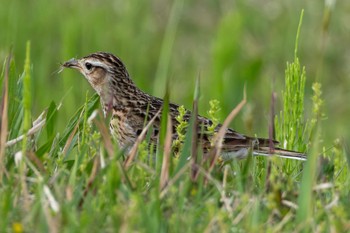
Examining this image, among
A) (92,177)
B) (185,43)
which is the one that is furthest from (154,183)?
(185,43)

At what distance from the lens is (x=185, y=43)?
1490 centimetres

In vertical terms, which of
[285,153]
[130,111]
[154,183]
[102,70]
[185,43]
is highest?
[185,43]

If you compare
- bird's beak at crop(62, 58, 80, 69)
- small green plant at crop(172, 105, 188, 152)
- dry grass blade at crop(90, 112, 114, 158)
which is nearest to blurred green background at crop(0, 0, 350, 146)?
bird's beak at crop(62, 58, 80, 69)

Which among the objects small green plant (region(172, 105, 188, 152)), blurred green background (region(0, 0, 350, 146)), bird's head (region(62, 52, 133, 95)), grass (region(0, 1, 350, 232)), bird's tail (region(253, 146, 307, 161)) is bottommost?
grass (region(0, 1, 350, 232))

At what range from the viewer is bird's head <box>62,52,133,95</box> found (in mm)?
8492

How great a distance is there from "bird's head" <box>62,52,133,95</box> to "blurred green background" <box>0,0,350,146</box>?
406 cm

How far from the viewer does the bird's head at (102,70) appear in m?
8.49

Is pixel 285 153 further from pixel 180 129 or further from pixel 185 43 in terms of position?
pixel 185 43

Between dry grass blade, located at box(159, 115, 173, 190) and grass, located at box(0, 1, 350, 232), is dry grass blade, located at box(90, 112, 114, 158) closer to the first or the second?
grass, located at box(0, 1, 350, 232)

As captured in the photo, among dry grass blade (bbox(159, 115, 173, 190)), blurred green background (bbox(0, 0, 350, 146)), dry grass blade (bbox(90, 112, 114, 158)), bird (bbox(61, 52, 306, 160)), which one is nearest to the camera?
dry grass blade (bbox(159, 115, 173, 190))

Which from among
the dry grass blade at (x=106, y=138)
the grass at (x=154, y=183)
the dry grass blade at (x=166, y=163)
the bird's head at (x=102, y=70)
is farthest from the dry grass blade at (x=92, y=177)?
the bird's head at (x=102, y=70)

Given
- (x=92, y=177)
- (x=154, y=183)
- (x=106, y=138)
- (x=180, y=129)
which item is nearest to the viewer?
(x=92, y=177)

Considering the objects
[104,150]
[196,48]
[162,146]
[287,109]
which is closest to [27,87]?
[104,150]

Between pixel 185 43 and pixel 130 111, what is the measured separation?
703 cm
